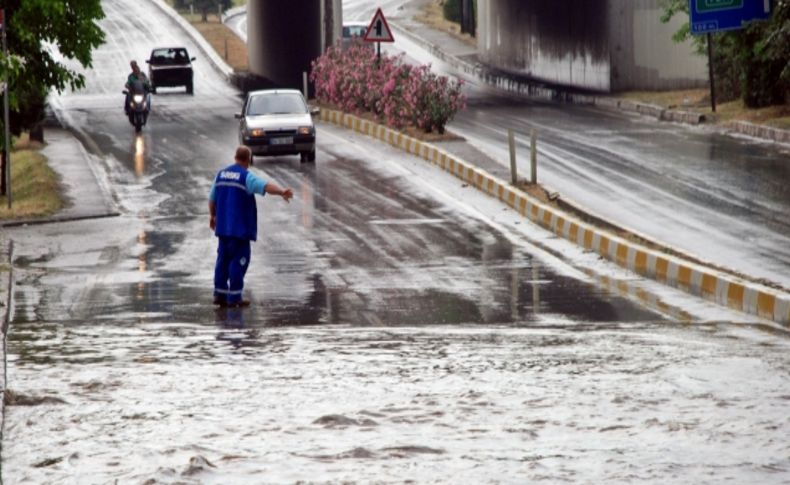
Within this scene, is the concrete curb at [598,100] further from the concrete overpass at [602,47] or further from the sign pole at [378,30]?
the sign pole at [378,30]

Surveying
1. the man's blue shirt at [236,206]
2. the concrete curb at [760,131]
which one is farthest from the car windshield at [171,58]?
the man's blue shirt at [236,206]

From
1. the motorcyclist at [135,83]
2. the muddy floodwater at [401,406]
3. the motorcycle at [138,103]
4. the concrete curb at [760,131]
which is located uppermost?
the motorcyclist at [135,83]

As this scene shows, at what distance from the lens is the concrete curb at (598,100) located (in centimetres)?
3369

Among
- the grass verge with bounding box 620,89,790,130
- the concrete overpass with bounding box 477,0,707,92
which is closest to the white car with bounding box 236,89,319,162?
the grass verge with bounding box 620,89,790,130

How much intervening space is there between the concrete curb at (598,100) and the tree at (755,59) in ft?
4.20

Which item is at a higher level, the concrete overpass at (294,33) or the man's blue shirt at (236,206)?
the concrete overpass at (294,33)

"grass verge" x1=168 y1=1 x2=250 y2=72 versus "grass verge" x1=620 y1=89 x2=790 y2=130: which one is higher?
"grass verge" x1=168 y1=1 x2=250 y2=72

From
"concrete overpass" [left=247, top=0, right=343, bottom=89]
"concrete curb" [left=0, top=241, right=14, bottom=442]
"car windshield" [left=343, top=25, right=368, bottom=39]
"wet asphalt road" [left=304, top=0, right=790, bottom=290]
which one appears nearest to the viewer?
"concrete curb" [left=0, top=241, right=14, bottom=442]

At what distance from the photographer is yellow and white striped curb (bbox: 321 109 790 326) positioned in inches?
576

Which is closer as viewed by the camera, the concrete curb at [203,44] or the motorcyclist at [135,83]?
the motorcyclist at [135,83]

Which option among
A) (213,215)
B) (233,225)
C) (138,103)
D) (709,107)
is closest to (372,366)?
(233,225)

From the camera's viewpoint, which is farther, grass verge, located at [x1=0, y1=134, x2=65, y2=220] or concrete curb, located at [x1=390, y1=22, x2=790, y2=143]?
concrete curb, located at [x1=390, y1=22, x2=790, y2=143]

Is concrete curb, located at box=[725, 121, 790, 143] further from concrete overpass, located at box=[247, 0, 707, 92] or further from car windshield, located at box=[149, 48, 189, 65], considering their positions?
car windshield, located at box=[149, 48, 189, 65]

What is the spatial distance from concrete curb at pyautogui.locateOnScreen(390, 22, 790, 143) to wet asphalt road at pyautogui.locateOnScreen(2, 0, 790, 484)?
40.4 feet
